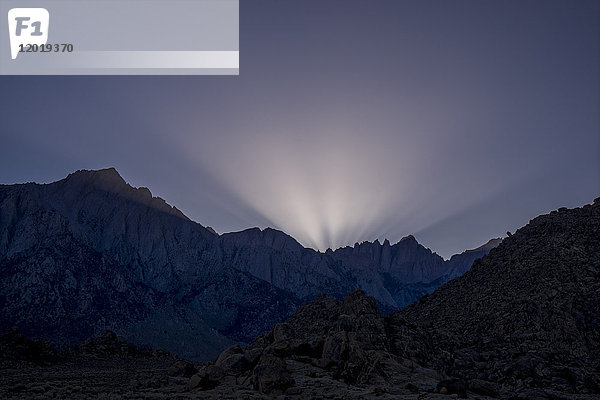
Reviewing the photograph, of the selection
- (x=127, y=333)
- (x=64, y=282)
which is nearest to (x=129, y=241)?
(x=64, y=282)

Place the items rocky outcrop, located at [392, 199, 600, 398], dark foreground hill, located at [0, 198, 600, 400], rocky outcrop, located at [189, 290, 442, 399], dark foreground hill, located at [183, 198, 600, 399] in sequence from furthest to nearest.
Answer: rocky outcrop, located at [392, 199, 600, 398], dark foreground hill, located at [0, 198, 600, 400], dark foreground hill, located at [183, 198, 600, 399], rocky outcrop, located at [189, 290, 442, 399]

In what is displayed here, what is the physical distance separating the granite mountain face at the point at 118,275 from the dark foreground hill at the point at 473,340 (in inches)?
2687

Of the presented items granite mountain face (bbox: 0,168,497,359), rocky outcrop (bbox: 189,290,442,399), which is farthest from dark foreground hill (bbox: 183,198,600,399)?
granite mountain face (bbox: 0,168,497,359)

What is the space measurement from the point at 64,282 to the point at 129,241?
56602mm

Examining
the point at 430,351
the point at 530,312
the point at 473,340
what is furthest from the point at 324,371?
the point at 530,312

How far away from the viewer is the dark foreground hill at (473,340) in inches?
818

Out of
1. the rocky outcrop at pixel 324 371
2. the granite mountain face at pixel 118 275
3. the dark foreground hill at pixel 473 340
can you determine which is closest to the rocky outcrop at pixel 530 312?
the dark foreground hill at pixel 473 340

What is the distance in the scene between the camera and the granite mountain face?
4065 inches

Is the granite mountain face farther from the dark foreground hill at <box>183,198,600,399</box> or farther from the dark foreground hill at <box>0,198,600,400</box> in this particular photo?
the dark foreground hill at <box>183,198,600,399</box>

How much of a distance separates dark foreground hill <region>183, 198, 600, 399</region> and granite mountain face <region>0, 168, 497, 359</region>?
224 feet

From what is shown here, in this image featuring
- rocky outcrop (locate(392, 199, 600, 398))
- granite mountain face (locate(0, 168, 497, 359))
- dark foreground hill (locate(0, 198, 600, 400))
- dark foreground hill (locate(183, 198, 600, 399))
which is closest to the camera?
dark foreground hill (locate(183, 198, 600, 399))

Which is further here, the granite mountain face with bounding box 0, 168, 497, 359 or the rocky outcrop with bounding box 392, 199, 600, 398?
the granite mountain face with bounding box 0, 168, 497, 359

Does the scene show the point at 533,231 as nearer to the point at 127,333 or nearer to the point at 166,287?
the point at 127,333

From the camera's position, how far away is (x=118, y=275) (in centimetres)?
12544
